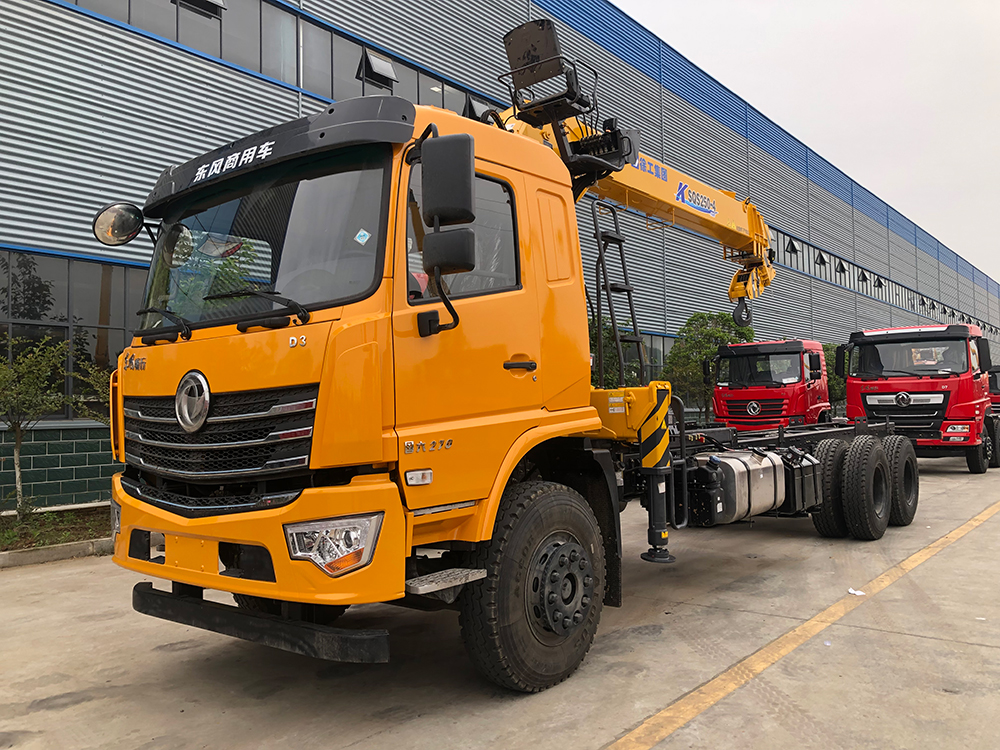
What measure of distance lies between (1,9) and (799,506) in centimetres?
1183

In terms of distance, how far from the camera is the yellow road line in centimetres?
353

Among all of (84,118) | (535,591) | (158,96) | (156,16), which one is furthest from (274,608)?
(156,16)

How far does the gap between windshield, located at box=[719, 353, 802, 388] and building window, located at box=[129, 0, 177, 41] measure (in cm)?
1228

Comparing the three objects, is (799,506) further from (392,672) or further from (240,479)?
(240,479)

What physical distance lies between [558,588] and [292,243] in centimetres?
223

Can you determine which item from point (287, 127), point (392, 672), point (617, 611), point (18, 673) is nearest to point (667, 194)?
point (617, 611)

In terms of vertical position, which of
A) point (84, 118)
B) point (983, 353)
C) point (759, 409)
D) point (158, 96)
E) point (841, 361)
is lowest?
point (759, 409)

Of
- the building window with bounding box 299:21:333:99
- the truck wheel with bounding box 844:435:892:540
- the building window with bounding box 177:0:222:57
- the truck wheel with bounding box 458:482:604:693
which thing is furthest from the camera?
the building window with bounding box 299:21:333:99

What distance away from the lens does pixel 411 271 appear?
12.0 feet

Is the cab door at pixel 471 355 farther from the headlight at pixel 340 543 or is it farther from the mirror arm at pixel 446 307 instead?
the headlight at pixel 340 543

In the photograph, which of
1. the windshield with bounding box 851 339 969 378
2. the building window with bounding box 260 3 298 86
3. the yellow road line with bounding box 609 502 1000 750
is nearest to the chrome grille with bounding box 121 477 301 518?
the yellow road line with bounding box 609 502 1000 750

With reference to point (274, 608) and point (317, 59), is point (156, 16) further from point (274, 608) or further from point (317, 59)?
point (274, 608)

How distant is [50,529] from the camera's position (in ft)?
30.7

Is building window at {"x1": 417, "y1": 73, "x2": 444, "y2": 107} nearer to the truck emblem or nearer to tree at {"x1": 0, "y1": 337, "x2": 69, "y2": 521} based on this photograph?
tree at {"x1": 0, "y1": 337, "x2": 69, "y2": 521}
